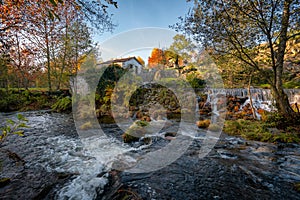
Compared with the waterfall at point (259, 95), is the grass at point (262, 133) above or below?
below

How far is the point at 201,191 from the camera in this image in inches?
91.4

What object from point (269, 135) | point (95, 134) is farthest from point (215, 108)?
point (95, 134)

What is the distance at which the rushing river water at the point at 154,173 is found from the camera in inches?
89.6

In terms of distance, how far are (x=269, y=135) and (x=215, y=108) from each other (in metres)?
5.49

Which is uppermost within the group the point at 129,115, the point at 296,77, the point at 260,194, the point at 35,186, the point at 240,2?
the point at 240,2

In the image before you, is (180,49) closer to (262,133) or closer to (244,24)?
(244,24)

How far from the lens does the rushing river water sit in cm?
→ 228

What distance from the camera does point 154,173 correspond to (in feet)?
9.48

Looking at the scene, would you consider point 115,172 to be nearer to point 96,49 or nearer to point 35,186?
point 35,186

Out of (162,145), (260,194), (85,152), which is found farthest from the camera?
(162,145)

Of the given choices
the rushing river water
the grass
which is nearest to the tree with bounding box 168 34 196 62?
the grass

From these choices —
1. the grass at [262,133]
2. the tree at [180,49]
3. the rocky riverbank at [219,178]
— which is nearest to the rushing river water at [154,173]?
the rocky riverbank at [219,178]

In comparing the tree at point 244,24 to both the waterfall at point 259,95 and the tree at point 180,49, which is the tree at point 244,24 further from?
the tree at point 180,49

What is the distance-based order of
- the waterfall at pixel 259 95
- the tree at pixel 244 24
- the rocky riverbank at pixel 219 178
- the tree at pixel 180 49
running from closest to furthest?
the rocky riverbank at pixel 219 178, the tree at pixel 244 24, the waterfall at pixel 259 95, the tree at pixel 180 49
